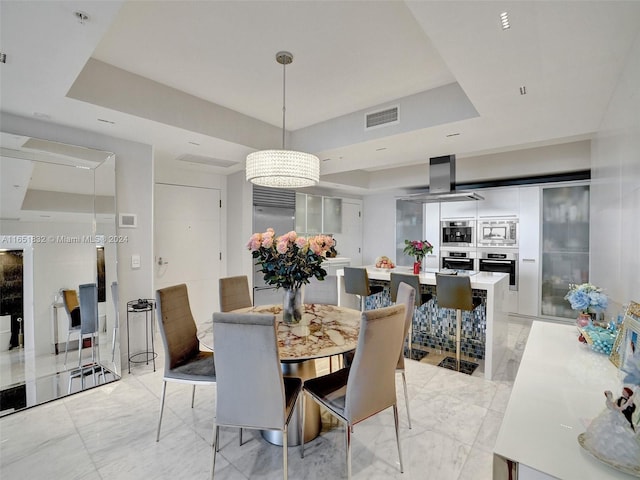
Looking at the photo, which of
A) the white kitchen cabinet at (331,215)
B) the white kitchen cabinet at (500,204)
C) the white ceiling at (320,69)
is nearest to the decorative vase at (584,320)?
the white ceiling at (320,69)

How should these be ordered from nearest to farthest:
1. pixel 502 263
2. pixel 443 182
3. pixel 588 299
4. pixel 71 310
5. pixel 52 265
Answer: pixel 588 299, pixel 52 265, pixel 71 310, pixel 443 182, pixel 502 263

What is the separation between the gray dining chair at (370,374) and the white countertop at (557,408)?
59 centimetres

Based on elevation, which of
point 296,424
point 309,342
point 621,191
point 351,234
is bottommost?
point 296,424

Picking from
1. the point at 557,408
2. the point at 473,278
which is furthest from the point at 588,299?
the point at 473,278

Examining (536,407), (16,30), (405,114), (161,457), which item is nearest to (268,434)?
(161,457)

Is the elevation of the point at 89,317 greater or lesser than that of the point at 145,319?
greater

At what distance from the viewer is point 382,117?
10.1 feet

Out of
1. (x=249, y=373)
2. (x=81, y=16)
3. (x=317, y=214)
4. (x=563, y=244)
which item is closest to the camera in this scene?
(x=81, y=16)

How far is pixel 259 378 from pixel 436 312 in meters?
2.74

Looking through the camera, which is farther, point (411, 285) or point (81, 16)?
point (411, 285)

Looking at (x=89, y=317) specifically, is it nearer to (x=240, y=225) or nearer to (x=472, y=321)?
(x=240, y=225)

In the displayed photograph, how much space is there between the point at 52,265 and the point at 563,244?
6.23m

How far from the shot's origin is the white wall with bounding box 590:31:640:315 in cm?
157

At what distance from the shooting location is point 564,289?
4719 mm
